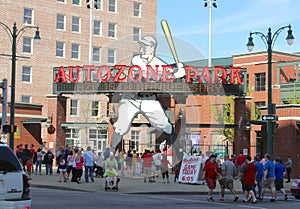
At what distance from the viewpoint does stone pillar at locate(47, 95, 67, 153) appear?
45281 mm

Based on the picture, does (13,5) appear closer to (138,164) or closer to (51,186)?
(138,164)

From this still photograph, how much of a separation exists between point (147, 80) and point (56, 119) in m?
9.32

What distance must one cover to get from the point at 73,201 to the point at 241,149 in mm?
24394

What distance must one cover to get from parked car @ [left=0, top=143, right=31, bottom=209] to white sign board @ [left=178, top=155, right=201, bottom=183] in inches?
780

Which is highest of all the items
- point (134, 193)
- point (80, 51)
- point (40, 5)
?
point (40, 5)

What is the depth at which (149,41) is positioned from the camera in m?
33.2

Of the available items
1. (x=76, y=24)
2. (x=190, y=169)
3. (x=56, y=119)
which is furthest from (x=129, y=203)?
(x=76, y=24)

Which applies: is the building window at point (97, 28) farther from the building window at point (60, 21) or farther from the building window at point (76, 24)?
the building window at point (60, 21)

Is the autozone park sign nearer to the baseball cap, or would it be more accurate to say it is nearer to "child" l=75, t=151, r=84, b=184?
the baseball cap

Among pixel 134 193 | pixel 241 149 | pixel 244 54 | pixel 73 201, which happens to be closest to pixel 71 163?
pixel 134 193

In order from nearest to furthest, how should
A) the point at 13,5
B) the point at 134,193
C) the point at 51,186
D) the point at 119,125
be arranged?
the point at 134,193 < the point at 51,186 < the point at 119,125 < the point at 13,5

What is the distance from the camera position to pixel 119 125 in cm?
3966

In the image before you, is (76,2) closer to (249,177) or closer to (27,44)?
(27,44)

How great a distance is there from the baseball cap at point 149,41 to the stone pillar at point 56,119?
43.6ft
